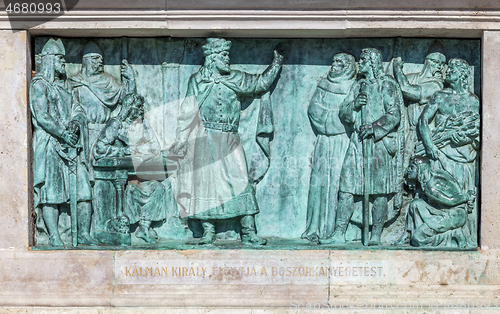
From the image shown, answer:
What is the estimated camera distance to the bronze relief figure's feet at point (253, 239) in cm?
886

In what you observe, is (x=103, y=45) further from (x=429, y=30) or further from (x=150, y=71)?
(x=429, y=30)

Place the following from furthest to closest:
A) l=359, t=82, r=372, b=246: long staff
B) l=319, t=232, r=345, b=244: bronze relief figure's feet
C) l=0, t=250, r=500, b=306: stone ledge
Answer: l=319, t=232, r=345, b=244: bronze relief figure's feet
l=359, t=82, r=372, b=246: long staff
l=0, t=250, r=500, b=306: stone ledge

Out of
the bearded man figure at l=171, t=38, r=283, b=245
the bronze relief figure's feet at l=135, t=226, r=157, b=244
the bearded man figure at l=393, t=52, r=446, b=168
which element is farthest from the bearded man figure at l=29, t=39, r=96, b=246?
the bearded man figure at l=393, t=52, r=446, b=168

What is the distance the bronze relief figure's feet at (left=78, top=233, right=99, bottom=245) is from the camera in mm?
8859

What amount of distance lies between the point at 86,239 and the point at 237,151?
1.93 meters

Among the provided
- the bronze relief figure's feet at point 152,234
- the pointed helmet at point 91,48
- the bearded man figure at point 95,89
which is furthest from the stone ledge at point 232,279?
the pointed helmet at point 91,48

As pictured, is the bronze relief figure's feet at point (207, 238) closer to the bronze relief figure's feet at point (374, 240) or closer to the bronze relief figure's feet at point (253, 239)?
the bronze relief figure's feet at point (253, 239)

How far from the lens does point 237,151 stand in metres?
8.89

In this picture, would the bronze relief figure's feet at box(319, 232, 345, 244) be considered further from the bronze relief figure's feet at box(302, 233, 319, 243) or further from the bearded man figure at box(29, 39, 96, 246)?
the bearded man figure at box(29, 39, 96, 246)

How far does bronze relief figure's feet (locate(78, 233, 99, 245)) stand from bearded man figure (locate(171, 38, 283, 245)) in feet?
3.61

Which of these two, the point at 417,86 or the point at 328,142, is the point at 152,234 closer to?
the point at 328,142

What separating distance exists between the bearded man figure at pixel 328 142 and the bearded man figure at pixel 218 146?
60 centimetres

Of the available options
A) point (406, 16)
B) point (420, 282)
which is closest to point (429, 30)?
point (406, 16)

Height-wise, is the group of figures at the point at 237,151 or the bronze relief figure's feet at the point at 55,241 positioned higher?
the group of figures at the point at 237,151
